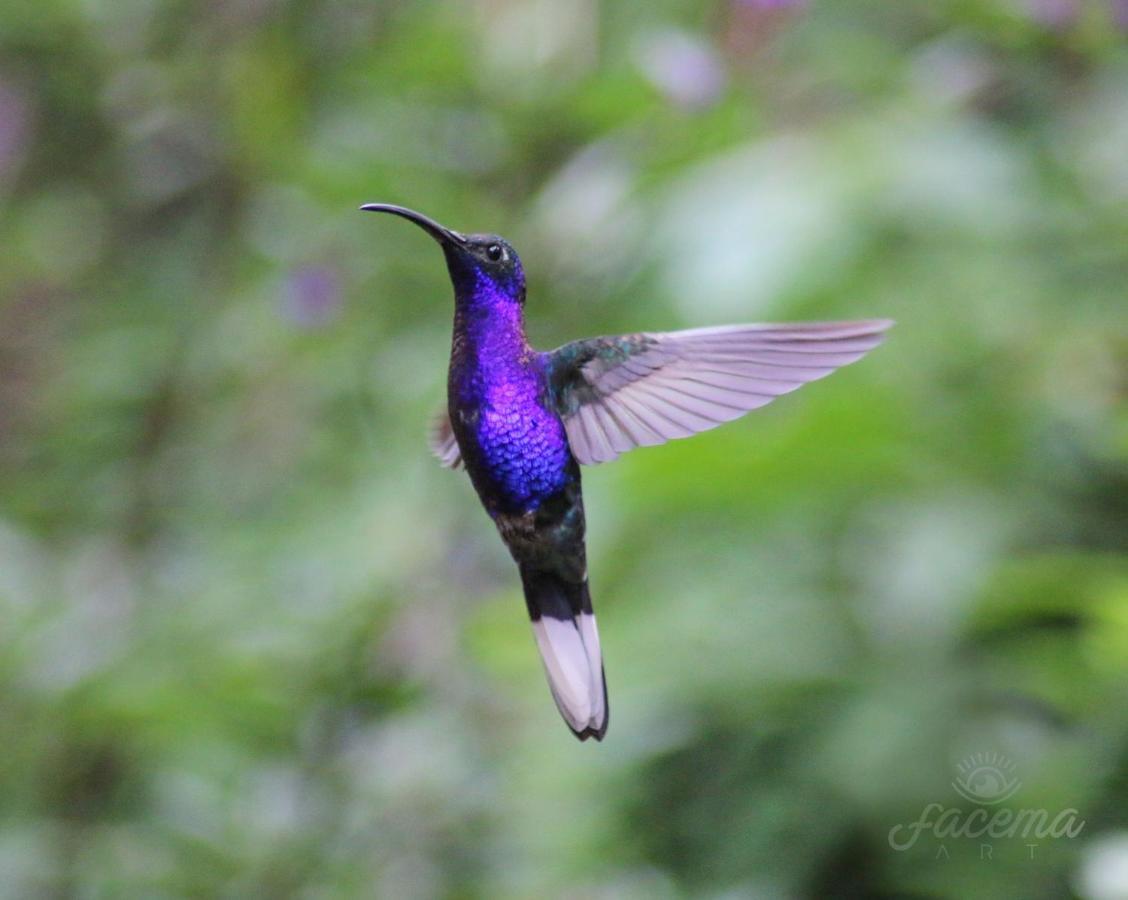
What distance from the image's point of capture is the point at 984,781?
1786 millimetres

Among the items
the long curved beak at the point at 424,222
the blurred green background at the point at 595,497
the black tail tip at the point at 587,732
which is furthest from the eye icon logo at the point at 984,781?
the long curved beak at the point at 424,222

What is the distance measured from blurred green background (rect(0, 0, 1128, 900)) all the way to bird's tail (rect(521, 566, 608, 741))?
1.95ft

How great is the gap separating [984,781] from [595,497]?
61 cm

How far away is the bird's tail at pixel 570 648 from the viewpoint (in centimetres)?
82

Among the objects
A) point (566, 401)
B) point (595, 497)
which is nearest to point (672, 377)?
point (566, 401)

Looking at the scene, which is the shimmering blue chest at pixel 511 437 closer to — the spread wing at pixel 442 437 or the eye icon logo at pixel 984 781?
the spread wing at pixel 442 437

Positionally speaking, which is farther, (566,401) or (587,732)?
(566,401)

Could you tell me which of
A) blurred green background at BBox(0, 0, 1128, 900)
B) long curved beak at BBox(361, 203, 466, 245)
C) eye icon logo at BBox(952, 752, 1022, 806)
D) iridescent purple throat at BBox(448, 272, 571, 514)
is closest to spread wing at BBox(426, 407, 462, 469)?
iridescent purple throat at BBox(448, 272, 571, 514)

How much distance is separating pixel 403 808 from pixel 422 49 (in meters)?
1.04

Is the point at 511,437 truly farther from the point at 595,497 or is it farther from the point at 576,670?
the point at 595,497

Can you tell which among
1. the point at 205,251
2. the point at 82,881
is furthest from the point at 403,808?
the point at 205,251

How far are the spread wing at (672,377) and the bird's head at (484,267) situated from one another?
96 millimetres

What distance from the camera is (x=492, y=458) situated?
885 mm

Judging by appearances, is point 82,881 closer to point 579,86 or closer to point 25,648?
point 25,648
